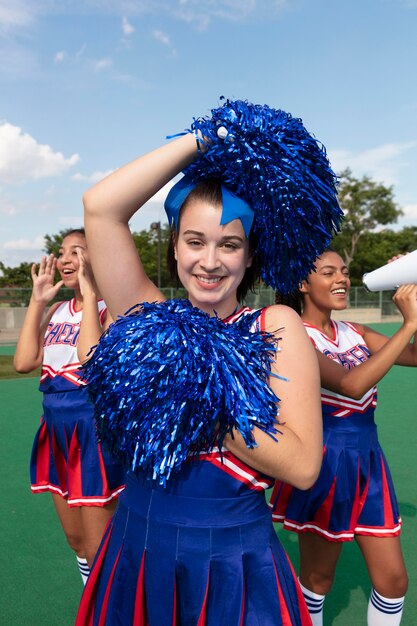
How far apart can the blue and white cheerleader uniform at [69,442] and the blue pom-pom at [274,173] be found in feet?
4.81

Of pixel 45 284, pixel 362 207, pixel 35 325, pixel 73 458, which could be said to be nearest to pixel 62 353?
pixel 35 325

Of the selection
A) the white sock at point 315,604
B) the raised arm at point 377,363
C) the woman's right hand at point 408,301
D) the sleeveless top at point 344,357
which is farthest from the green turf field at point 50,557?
the woman's right hand at point 408,301

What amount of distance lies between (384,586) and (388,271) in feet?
4.01

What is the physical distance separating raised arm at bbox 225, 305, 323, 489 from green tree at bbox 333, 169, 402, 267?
32.0 m

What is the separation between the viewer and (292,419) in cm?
129

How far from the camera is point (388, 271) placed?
6.78 ft

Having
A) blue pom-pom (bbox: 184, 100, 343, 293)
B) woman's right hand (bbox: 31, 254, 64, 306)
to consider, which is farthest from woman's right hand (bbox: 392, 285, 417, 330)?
woman's right hand (bbox: 31, 254, 64, 306)

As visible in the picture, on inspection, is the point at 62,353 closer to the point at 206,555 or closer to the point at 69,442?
the point at 69,442

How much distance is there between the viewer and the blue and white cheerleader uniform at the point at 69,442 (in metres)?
2.69

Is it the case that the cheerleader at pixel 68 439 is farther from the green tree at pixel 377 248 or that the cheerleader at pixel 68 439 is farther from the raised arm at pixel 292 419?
the green tree at pixel 377 248

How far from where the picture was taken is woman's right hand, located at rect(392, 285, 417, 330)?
6.96ft

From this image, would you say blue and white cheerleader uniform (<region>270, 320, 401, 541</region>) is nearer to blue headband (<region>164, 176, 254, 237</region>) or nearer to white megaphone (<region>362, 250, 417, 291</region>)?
white megaphone (<region>362, 250, 417, 291</region>)

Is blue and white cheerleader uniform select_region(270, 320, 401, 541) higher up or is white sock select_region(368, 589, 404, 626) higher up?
blue and white cheerleader uniform select_region(270, 320, 401, 541)

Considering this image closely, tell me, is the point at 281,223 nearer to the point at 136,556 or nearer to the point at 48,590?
the point at 136,556
